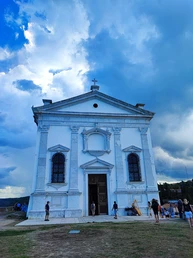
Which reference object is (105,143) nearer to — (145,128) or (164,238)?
(145,128)

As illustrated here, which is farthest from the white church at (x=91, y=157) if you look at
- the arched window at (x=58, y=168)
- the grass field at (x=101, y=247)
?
the grass field at (x=101, y=247)

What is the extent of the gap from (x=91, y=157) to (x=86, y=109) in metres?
4.65

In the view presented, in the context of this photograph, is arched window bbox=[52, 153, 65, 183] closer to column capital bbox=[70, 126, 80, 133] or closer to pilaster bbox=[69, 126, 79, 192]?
pilaster bbox=[69, 126, 79, 192]

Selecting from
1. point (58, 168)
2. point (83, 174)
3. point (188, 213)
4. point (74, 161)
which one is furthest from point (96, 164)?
point (188, 213)

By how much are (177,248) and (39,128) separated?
582 inches

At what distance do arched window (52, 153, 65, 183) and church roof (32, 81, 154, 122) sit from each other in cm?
408

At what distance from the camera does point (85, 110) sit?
19.9 m

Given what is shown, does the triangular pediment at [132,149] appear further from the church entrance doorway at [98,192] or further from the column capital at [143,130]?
the church entrance doorway at [98,192]

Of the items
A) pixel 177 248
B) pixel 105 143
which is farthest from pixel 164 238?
pixel 105 143

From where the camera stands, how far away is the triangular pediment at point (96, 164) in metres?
17.8

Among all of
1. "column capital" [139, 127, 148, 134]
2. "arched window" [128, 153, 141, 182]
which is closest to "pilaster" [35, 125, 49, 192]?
"arched window" [128, 153, 141, 182]

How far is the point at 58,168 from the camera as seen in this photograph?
1766cm

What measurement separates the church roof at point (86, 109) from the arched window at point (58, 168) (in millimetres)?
4085

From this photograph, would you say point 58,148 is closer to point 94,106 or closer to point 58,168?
point 58,168
